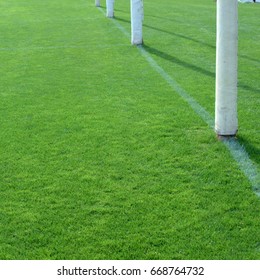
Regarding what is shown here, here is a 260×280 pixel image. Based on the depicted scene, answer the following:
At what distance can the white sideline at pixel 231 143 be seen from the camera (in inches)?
198

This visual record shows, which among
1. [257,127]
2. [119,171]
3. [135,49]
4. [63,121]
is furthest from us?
[135,49]

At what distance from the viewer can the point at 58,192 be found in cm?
484

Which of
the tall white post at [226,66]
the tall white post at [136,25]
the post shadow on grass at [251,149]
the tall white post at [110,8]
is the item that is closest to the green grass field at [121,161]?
the post shadow on grass at [251,149]

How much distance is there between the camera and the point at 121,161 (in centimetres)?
551

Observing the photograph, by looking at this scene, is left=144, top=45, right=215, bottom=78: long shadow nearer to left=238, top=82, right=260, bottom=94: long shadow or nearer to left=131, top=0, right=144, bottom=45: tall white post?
left=131, top=0, right=144, bottom=45: tall white post

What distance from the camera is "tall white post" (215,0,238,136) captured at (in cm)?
568

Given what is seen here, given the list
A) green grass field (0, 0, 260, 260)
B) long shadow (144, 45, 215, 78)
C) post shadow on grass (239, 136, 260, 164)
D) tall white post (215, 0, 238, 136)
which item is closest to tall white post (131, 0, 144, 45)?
long shadow (144, 45, 215, 78)

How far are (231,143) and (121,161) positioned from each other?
118cm

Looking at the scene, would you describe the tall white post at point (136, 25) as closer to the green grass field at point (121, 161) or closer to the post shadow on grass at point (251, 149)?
the green grass field at point (121, 161)

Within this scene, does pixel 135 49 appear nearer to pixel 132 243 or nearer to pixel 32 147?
pixel 32 147

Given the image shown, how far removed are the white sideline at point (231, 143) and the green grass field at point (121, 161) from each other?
63mm
